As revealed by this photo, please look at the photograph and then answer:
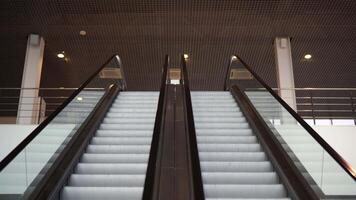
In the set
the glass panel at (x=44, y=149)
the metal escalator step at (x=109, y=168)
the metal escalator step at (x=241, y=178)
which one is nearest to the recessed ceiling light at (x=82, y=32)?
the glass panel at (x=44, y=149)

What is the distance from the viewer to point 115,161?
5.51 metres

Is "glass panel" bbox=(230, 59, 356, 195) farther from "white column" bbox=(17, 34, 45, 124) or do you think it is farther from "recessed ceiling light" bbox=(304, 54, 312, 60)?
"recessed ceiling light" bbox=(304, 54, 312, 60)

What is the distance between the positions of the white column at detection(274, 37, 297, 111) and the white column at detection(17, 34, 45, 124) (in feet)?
21.5

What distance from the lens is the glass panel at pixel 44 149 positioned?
3.92m

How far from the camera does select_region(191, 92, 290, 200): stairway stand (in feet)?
15.2

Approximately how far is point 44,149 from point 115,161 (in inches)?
42.8

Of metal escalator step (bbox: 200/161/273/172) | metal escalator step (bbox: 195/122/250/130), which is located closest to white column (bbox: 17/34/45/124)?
metal escalator step (bbox: 195/122/250/130)

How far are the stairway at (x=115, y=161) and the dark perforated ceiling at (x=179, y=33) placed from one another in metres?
4.47

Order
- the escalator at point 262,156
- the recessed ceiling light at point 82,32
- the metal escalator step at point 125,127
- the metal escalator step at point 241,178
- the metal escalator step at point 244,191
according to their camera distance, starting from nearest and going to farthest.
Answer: the escalator at point 262,156
the metal escalator step at point 244,191
the metal escalator step at point 241,178
the metal escalator step at point 125,127
the recessed ceiling light at point 82,32

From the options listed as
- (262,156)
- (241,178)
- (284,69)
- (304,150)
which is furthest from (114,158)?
(284,69)

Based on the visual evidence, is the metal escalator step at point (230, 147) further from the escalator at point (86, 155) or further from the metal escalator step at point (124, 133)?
the metal escalator step at point (124, 133)

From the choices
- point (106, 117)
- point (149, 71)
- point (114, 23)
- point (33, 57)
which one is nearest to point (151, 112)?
point (106, 117)

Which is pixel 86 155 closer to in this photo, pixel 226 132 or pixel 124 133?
pixel 124 133

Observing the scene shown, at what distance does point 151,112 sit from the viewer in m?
7.80
